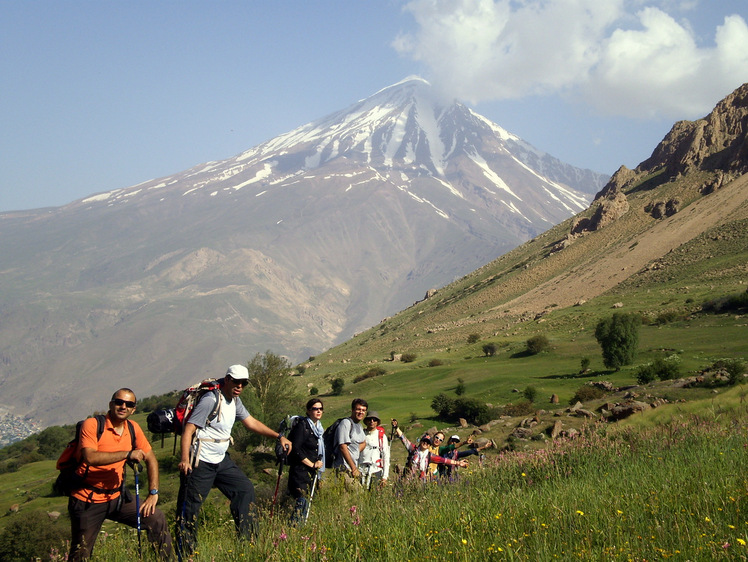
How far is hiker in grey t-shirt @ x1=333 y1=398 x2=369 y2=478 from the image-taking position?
764 cm

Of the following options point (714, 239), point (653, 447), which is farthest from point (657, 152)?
point (653, 447)

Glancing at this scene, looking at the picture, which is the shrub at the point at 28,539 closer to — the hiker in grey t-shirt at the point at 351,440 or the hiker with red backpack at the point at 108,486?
the hiker in grey t-shirt at the point at 351,440

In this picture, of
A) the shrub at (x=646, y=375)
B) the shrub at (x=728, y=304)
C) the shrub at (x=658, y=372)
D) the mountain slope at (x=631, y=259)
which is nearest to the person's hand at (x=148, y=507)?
the shrub at (x=658, y=372)

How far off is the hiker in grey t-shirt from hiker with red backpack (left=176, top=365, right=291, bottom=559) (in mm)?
1120

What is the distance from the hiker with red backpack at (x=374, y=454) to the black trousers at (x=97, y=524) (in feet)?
9.85

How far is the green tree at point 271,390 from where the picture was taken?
111ft

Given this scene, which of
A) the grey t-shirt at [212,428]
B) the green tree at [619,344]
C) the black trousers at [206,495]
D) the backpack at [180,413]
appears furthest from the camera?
the green tree at [619,344]

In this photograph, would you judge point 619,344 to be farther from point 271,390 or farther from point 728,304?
point 271,390

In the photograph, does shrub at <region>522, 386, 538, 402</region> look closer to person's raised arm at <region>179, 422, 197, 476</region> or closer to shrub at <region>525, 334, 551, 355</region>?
shrub at <region>525, 334, 551, 355</region>

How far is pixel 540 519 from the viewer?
16.3 feet

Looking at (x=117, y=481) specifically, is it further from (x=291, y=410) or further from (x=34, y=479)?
(x=34, y=479)

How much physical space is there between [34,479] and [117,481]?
132 feet

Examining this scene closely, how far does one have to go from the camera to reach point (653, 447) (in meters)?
7.71

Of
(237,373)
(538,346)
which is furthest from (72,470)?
(538,346)
